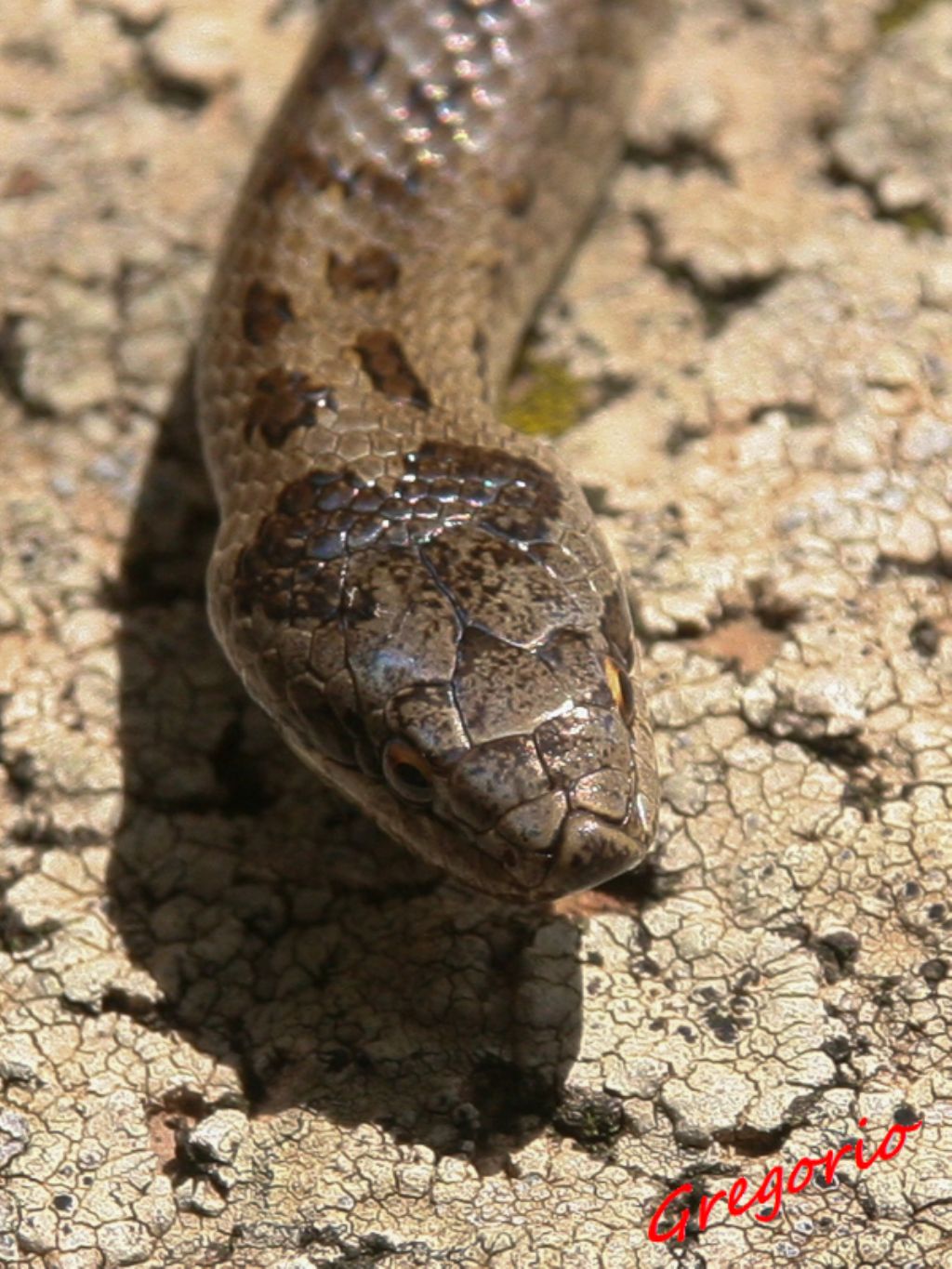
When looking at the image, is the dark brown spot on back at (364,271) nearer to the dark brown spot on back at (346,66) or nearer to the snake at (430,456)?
the snake at (430,456)

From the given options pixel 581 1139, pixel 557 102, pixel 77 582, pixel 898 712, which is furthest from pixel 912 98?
pixel 581 1139

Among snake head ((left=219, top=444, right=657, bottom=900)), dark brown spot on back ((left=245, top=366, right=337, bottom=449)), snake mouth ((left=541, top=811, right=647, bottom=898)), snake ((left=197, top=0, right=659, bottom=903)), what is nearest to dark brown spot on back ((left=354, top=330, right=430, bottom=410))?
snake ((left=197, top=0, right=659, bottom=903))

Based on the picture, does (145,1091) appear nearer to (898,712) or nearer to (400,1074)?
(400,1074)
